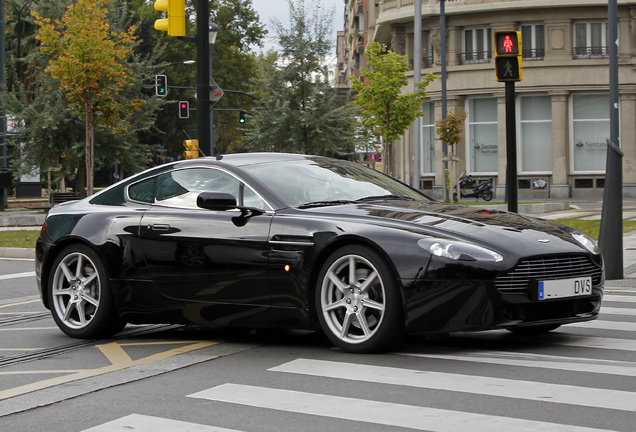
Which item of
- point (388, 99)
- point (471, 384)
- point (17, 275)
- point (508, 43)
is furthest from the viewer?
point (388, 99)

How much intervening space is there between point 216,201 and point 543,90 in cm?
3871

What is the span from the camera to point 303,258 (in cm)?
671

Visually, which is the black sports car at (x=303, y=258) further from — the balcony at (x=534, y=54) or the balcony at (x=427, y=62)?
the balcony at (x=427, y=62)

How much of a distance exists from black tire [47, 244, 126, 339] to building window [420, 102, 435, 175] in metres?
39.9

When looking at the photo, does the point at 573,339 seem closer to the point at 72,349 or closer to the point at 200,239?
the point at 200,239

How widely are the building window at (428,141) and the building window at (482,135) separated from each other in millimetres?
2022

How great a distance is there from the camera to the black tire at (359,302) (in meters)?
6.34

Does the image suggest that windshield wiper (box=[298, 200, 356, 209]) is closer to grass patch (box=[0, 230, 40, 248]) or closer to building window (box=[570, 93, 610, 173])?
grass patch (box=[0, 230, 40, 248])

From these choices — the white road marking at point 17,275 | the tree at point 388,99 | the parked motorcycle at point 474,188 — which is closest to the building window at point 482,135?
the parked motorcycle at point 474,188

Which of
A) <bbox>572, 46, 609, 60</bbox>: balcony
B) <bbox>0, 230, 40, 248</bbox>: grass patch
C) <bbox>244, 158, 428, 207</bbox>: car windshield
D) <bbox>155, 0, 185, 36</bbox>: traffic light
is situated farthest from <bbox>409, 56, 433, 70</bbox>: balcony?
<bbox>244, 158, 428, 207</bbox>: car windshield

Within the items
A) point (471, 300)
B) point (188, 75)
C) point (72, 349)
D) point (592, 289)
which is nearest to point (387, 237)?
point (471, 300)

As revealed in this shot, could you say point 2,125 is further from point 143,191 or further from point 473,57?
point 143,191

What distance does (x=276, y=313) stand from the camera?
22.5 ft

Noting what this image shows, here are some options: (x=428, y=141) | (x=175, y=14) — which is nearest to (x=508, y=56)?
(x=175, y=14)
